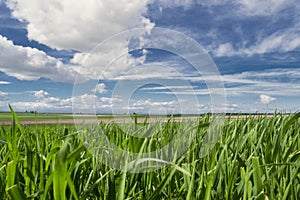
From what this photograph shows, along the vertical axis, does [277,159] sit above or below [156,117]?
below

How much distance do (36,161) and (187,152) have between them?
68 cm

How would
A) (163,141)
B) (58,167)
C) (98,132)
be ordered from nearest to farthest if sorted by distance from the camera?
(58,167) < (163,141) < (98,132)

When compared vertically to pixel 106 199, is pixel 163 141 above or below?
above

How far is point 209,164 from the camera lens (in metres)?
1.45

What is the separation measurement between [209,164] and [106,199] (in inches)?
20.0

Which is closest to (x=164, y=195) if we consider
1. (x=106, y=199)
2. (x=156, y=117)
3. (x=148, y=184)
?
(x=148, y=184)

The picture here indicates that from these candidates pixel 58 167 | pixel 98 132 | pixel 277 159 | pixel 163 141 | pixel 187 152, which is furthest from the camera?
pixel 98 132

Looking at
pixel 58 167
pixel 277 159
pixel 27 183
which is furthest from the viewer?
pixel 277 159

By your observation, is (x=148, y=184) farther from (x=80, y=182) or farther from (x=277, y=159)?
(x=277, y=159)

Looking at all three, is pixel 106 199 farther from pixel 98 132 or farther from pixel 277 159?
pixel 98 132

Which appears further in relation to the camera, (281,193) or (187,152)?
(187,152)

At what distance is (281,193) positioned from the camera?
117cm

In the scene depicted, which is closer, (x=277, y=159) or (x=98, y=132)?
(x=277, y=159)

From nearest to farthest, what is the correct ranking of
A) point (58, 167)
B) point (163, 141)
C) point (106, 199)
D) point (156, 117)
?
1. point (58, 167)
2. point (106, 199)
3. point (163, 141)
4. point (156, 117)
